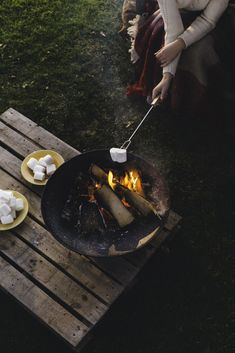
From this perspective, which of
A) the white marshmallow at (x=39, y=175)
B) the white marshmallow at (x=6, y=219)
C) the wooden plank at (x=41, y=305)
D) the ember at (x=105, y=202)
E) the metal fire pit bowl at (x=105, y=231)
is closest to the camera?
the wooden plank at (x=41, y=305)

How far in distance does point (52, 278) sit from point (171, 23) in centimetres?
192

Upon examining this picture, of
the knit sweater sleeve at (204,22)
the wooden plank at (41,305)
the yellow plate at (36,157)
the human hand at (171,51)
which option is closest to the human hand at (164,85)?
the human hand at (171,51)

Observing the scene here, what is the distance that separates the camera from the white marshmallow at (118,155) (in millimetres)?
2955

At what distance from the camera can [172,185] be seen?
3.63 m

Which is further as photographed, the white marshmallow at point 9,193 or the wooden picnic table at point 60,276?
the white marshmallow at point 9,193

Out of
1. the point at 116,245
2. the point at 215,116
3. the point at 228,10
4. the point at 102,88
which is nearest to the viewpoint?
the point at 116,245

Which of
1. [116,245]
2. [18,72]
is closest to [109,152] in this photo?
[116,245]

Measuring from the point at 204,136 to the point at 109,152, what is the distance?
46.1 inches

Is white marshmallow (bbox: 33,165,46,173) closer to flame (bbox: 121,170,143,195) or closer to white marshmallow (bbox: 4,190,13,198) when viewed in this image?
white marshmallow (bbox: 4,190,13,198)

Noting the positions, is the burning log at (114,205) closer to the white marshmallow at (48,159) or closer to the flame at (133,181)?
the flame at (133,181)

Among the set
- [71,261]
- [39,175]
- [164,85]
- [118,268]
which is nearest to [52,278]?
[71,261]

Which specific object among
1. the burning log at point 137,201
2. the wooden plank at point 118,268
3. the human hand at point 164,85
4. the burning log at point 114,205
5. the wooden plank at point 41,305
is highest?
the human hand at point 164,85

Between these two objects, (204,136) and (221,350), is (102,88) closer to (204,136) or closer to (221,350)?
(204,136)

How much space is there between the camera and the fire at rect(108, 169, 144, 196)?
9.63 ft
